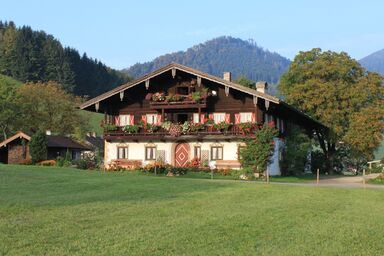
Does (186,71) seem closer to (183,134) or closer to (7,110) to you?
(183,134)

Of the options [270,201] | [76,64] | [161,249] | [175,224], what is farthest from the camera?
[76,64]

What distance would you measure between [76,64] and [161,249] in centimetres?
13862

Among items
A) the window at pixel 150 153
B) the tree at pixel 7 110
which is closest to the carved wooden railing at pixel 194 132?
the window at pixel 150 153

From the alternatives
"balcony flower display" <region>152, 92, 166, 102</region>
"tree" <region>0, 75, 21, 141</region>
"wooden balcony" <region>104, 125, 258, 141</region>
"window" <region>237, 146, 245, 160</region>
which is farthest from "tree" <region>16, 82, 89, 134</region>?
"window" <region>237, 146, 245, 160</region>

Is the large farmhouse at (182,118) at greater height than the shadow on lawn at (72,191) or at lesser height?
greater

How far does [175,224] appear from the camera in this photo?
35.8 feet

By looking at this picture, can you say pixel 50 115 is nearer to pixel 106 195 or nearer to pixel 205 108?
pixel 205 108

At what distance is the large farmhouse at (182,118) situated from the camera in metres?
38.1

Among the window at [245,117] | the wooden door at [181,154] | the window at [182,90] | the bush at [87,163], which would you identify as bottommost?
the bush at [87,163]

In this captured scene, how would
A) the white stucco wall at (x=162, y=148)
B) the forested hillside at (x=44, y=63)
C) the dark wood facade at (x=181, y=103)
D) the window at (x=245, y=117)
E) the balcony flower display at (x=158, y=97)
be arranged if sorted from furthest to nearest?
the forested hillside at (x=44, y=63) → the balcony flower display at (x=158, y=97) → the window at (x=245, y=117) → the dark wood facade at (x=181, y=103) → the white stucco wall at (x=162, y=148)

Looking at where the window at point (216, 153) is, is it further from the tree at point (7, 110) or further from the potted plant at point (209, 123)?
the tree at point (7, 110)

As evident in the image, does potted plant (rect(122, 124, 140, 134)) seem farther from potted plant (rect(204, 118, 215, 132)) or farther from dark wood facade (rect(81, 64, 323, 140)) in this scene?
potted plant (rect(204, 118, 215, 132))

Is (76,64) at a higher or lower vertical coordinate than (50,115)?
higher

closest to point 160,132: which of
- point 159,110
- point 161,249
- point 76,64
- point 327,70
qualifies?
point 159,110
